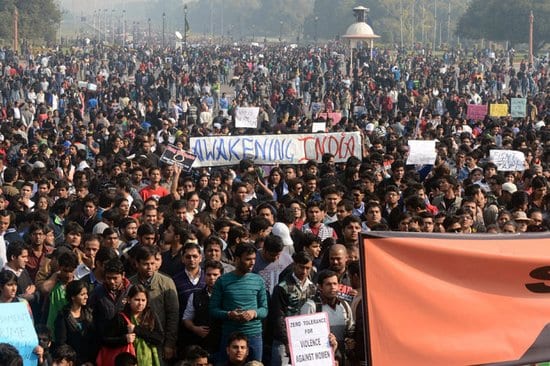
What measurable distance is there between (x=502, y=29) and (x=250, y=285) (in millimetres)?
70306

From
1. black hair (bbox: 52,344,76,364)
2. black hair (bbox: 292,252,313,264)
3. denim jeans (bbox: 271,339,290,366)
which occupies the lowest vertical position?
denim jeans (bbox: 271,339,290,366)

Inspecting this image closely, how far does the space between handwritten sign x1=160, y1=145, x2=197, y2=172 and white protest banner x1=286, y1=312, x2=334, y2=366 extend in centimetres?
679

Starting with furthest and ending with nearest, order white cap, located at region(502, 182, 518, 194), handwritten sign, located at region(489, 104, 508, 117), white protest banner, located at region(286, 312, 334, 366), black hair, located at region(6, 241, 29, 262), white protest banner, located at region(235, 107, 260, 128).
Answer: handwritten sign, located at region(489, 104, 508, 117), white protest banner, located at region(235, 107, 260, 128), white cap, located at region(502, 182, 518, 194), black hair, located at region(6, 241, 29, 262), white protest banner, located at region(286, 312, 334, 366)

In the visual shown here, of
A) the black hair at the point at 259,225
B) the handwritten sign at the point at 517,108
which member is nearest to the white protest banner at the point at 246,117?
the handwritten sign at the point at 517,108

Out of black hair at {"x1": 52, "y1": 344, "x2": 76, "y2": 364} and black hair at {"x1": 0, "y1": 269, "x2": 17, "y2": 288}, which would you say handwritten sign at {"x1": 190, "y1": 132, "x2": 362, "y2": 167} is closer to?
black hair at {"x1": 0, "y1": 269, "x2": 17, "y2": 288}

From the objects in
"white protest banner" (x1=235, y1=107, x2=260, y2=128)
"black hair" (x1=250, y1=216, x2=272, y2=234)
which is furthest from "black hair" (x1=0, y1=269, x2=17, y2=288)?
"white protest banner" (x1=235, y1=107, x2=260, y2=128)

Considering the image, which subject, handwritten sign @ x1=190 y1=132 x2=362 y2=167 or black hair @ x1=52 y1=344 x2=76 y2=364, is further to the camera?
handwritten sign @ x1=190 y1=132 x2=362 y2=167

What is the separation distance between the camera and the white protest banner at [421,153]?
1494 cm

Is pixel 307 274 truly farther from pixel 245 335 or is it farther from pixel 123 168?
pixel 123 168

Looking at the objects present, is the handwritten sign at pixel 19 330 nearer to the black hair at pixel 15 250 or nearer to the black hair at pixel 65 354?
the black hair at pixel 65 354

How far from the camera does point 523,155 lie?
48.7 ft

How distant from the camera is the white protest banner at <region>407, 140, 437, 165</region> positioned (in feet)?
49.0

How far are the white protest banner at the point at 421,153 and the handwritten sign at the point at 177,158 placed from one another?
9.09 ft

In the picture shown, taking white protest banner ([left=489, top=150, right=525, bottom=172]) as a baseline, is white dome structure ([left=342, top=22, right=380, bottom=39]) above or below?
above
